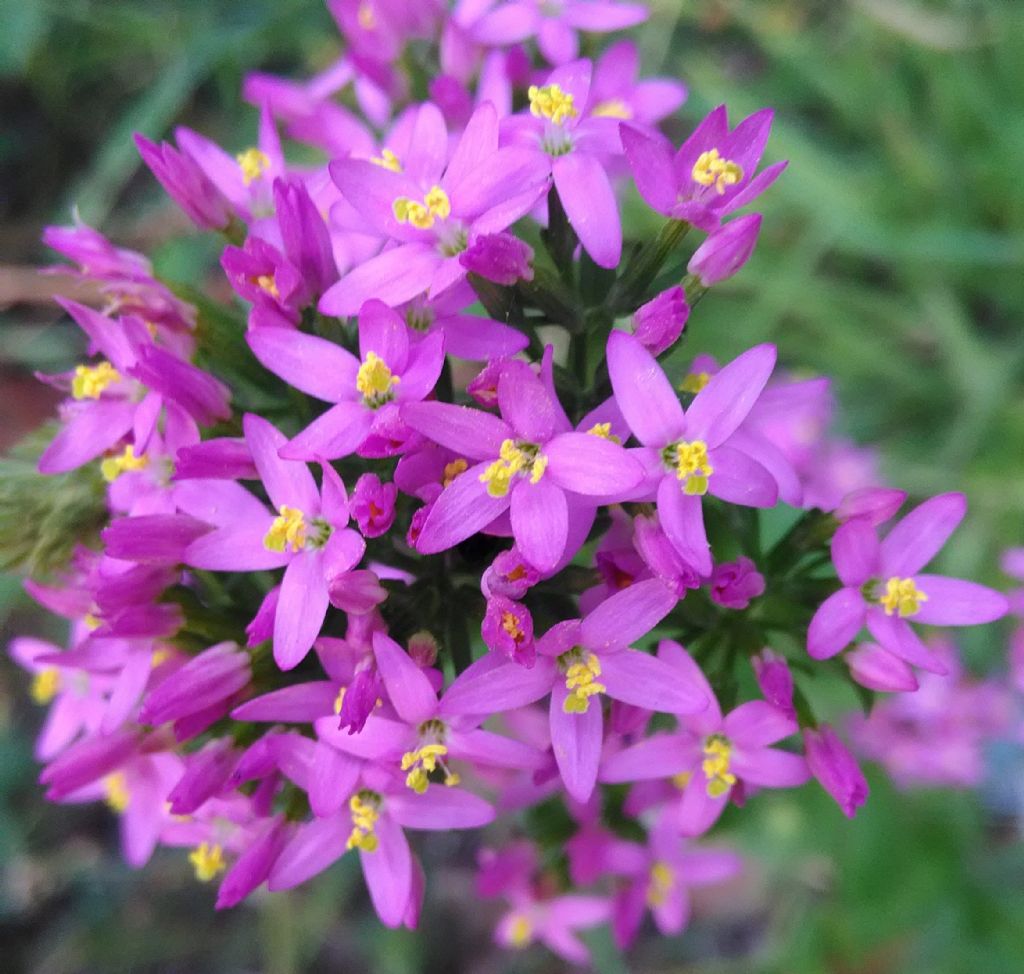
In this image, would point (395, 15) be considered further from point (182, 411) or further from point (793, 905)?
point (793, 905)

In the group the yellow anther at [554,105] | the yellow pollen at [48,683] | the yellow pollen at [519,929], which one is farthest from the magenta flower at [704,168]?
the yellow pollen at [519,929]

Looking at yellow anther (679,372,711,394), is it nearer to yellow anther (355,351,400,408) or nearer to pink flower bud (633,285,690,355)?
pink flower bud (633,285,690,355)

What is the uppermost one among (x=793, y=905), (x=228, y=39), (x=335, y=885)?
(x=228, y=39)

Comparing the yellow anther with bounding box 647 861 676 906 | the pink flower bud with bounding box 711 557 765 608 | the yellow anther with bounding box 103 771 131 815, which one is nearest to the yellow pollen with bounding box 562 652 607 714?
the pink flower bud with bounding box 711 557 765 608

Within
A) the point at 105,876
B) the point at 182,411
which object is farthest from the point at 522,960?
the point at 182,411

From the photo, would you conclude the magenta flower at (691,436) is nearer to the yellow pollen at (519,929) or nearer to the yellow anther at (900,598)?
the yellow anther at (900,598)

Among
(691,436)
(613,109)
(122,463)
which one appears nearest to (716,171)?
(691,436)

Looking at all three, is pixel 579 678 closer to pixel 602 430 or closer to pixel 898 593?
pixel 602 430
